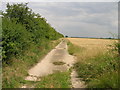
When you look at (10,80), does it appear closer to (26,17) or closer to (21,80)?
(21,80)

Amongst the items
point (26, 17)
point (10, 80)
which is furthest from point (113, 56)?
point (26, 17)

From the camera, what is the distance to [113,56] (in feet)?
18.5

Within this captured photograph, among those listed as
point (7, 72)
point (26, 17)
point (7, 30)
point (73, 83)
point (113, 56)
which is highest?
point (26, 17)

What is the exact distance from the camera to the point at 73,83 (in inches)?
191

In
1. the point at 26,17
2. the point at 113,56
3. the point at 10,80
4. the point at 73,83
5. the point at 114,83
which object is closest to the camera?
the point at 114,83

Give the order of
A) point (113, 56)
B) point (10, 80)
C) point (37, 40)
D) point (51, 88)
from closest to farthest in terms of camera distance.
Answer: point (51, 88) → point (10, 80) → point (113, 56) → point (37, 40)

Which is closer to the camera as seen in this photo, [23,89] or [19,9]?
[23,89]

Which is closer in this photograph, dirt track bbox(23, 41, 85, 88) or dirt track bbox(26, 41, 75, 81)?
dirt track bbox(23, 41, 85, 88)

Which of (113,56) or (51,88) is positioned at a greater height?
(113,56)

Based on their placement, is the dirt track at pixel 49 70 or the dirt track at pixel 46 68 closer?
the dirt track at pixel 49 70

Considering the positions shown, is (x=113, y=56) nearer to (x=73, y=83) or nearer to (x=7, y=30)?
(x=73, y=83)

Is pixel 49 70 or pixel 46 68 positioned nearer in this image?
pixel 49 70

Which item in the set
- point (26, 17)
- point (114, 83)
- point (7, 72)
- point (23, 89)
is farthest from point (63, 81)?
point (26, 17)

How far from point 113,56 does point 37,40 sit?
809 cm
